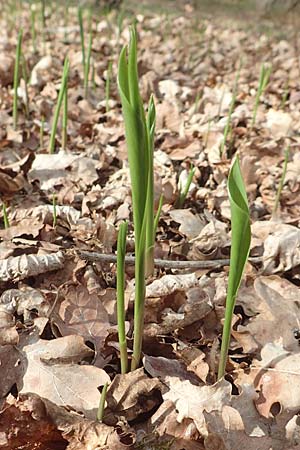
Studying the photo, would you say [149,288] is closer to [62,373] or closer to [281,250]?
[62,373]

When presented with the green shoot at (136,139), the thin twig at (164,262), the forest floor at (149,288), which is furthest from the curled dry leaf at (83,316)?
the green shoot at (136,139)

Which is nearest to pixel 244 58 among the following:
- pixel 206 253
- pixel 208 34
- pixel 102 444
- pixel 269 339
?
pixel 208 34

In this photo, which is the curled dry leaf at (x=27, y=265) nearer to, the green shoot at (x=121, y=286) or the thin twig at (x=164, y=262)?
the thin twig at (x=164, y=262)

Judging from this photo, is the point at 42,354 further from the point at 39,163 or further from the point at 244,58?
the point at 244,58

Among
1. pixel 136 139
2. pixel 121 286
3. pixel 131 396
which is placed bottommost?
pixel 131 396

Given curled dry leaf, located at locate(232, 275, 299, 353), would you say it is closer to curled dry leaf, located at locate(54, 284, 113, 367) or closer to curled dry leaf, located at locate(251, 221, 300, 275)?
curled dry leaf, located at locate(251, 221, 300, 275)

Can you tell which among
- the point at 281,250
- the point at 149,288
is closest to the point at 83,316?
the point at 149,288

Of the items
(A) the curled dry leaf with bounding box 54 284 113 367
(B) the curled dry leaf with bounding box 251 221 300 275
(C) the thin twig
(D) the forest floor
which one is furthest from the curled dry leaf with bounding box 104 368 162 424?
(B) the curled dry leaf with bounding box 251 221 300 275
